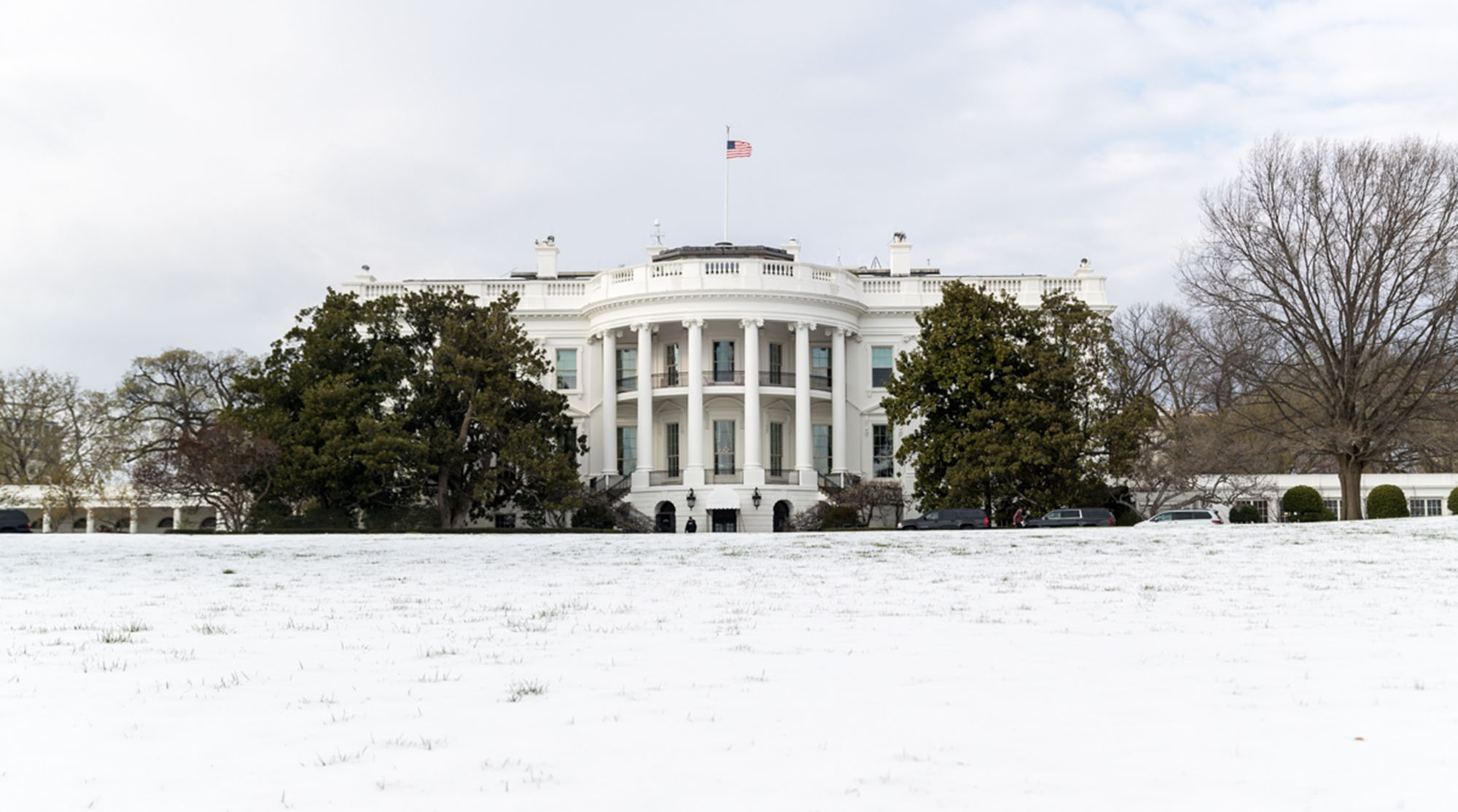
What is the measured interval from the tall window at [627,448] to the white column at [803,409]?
7270mm

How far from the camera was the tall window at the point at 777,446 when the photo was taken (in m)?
51.9

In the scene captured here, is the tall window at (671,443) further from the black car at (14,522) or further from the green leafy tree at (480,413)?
the black car at (14,522)

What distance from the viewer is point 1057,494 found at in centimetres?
3916

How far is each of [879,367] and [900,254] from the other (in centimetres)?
701

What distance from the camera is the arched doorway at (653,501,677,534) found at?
47562 mm

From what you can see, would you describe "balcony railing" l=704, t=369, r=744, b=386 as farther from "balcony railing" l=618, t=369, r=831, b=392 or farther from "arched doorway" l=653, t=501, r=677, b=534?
"arched doorway" l=653, t=501, r=677, b=534

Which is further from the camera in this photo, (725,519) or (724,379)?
(724,379)

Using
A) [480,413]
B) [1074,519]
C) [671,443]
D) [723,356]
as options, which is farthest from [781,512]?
[1074,519]

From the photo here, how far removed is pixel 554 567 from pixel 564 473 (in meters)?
23.3

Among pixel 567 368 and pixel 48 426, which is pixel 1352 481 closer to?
pixel 567 368

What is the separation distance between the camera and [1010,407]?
38812 millimetres

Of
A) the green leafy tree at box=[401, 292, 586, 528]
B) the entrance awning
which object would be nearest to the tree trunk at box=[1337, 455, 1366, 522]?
the entrance awning

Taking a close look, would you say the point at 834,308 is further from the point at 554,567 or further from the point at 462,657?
the point at 462,657

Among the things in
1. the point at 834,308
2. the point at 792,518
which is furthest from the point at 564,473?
the point at 834,308
